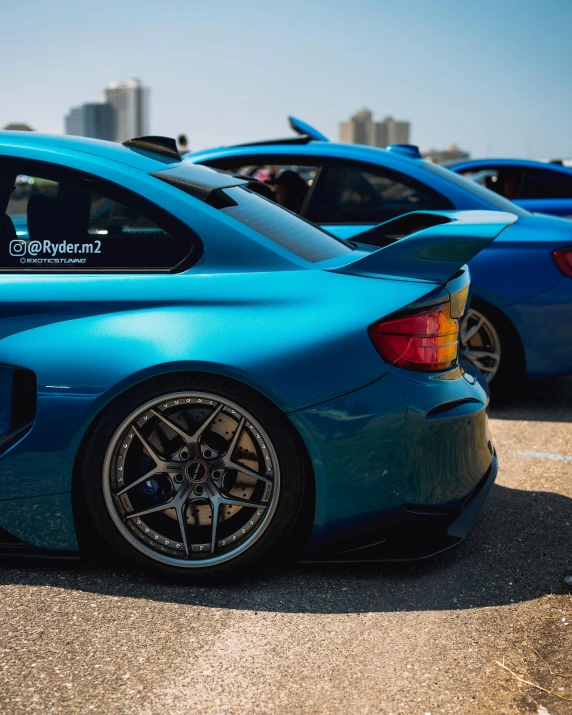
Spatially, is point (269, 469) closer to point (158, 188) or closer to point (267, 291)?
Result: point (267, 291)

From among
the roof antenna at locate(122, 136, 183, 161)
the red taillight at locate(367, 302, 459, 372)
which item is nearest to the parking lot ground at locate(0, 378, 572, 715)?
the red taillight at locate(367, 302, 459, 372)

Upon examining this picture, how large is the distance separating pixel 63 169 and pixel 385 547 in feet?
5.97

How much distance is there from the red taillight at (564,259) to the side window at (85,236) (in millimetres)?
3109

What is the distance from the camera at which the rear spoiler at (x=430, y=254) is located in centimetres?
320

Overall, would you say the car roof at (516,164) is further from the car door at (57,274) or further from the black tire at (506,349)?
the car door at (57,274)

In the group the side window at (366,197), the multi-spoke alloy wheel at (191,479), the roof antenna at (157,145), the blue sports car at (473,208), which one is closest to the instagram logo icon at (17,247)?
the roof antenna at (157,145)

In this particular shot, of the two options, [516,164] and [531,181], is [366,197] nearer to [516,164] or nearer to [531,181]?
Result: [531,181]

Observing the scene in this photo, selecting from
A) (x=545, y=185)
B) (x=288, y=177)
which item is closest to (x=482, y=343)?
(x=288, y=177)

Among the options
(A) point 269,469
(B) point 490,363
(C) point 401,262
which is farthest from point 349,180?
(A) point 269,469

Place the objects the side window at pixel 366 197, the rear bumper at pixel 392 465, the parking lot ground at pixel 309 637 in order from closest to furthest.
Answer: the parking lot ground at pixel 309 637, the rear bumper at pixel 392 465, the side window at pixel 366 197

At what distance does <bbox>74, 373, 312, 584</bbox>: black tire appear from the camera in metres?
3.10

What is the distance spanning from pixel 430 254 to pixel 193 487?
3.87 feet

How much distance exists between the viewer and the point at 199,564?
3.22 m

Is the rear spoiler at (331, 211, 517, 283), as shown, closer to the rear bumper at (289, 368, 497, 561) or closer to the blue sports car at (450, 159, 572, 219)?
the rear bumper at (289, 368, 497, 561)
